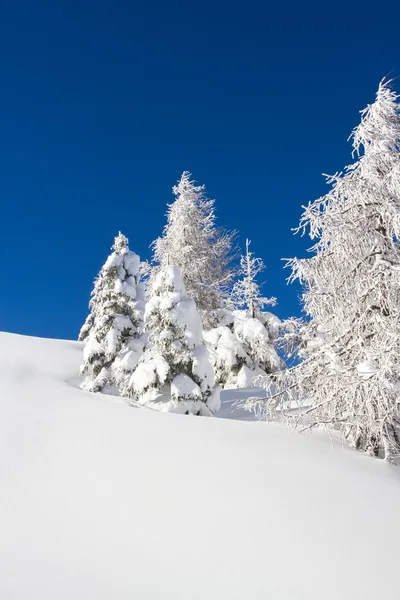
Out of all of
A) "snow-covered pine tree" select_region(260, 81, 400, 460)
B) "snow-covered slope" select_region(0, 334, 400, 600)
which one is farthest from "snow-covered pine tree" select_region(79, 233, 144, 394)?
"snow-covered pine tree" select_region(260, 81, 400, 460)

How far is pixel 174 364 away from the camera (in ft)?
38.1

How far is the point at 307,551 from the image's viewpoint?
4.12 metres

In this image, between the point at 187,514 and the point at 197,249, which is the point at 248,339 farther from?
the point at 187,514

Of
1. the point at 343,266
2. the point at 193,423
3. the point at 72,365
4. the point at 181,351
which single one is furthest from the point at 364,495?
the point at 72,365

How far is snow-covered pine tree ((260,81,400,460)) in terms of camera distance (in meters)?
6.76

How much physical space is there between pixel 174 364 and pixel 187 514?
7054 mm

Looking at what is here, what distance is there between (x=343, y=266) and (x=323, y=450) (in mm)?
3109

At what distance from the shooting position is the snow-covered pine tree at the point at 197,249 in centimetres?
2244

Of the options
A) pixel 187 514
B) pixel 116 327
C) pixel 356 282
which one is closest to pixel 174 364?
pixel 116 327

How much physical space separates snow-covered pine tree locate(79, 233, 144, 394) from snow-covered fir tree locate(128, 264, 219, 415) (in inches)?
110

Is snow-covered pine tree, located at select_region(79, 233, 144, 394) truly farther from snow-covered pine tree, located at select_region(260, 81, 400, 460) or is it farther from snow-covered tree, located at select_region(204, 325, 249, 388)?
snow-covered pine tree, located at select_region(260, 81, 400, 460)

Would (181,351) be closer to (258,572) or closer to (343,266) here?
(343,266)

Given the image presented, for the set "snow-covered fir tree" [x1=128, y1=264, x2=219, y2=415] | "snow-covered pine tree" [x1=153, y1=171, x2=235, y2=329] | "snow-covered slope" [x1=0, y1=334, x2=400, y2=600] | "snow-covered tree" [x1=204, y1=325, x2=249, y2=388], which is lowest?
"snow-covered slope" [x1=0, y1=334, x2=400, y2=600]

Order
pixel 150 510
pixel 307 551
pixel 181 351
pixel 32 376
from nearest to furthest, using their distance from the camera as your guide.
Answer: pixel 307 551, pixel 150 510, pixel 32 376, pixel 181 351
